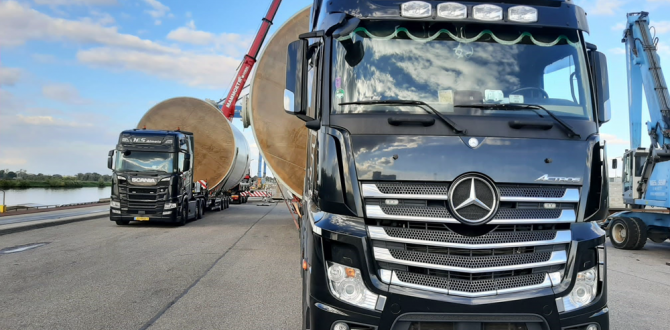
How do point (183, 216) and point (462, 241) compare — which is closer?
point (462, 241)

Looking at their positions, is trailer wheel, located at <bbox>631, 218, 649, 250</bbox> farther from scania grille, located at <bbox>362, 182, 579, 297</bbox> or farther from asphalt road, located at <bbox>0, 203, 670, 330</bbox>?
scania grille, located at <bbox>362, 182, 579, 297</bbox>

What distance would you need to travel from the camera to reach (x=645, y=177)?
41.4 feet

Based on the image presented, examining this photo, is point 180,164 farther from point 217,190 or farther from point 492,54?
point 492,54

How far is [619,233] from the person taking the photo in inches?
504

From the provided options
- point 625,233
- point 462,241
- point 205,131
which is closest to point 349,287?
point 462,241

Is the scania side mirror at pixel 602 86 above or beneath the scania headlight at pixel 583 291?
above

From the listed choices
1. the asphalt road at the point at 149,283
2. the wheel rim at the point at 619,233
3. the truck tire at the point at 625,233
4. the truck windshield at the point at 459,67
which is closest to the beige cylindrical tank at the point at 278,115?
the asphalt road at the point at 149,283

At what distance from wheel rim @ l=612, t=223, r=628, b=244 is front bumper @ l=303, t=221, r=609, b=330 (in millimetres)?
10979

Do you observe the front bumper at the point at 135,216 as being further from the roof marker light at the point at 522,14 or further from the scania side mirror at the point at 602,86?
the scania side mirror at the point at 602,86

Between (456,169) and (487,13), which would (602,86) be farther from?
(456,169)

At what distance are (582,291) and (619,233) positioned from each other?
1127 centimetres

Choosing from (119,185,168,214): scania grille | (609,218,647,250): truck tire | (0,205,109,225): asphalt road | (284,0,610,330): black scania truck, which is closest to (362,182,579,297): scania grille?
(284,0,610,330): black scania truck

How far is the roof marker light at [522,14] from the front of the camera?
3.76 meters

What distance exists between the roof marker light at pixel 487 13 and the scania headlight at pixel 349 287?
7.24 ft
